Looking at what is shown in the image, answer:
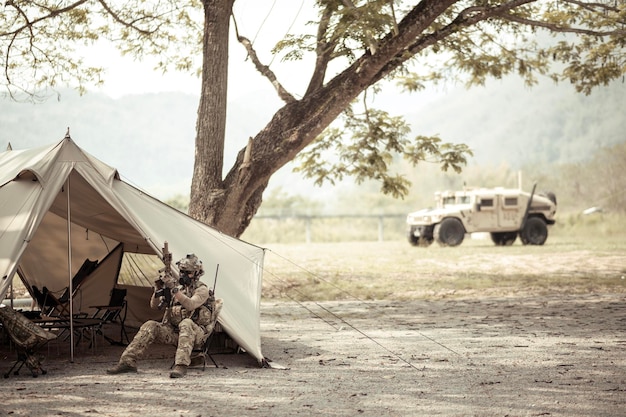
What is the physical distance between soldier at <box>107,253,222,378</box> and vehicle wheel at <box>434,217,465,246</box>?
17037 millimetres

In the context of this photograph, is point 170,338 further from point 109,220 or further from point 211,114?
point 211,114

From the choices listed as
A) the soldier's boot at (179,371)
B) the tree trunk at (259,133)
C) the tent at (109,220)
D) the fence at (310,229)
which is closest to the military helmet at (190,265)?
the tent at (109,220)

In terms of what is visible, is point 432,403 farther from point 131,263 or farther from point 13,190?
point 131,263

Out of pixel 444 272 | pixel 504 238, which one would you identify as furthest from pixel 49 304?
pixel 504 238

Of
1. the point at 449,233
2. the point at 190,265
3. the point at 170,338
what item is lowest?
the point at 170,338

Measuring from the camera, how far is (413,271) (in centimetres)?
1848

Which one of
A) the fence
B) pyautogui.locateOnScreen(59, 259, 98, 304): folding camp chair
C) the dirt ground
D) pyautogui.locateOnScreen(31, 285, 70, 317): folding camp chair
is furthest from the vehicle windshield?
pyautogui.locateOnScreen(31, 285, 70, 317): folding camp chair

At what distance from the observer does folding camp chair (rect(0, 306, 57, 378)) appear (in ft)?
24.6

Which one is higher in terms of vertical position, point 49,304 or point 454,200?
point 454,200

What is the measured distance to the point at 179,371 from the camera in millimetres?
7457

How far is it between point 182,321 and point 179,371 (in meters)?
0.54

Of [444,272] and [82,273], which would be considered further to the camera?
[444,272]

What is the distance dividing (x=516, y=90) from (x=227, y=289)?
15330 centimetres

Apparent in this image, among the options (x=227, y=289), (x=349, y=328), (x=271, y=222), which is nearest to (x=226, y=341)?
(x=227, y=289)
